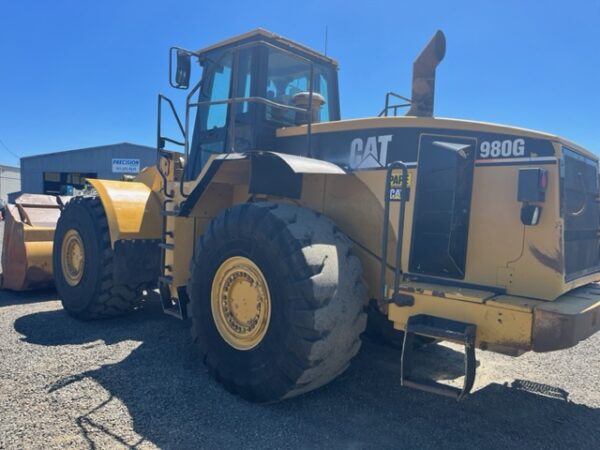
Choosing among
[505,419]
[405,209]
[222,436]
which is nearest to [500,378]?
[505,419]

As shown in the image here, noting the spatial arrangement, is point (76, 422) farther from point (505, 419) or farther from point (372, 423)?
point (505, 419)

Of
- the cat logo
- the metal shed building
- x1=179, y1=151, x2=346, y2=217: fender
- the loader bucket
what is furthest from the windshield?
the metal shed building

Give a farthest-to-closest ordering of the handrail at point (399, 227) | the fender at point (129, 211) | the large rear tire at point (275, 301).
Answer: the fender at point (129, 211), the handrail at point (399, 227), the large rear tire at point (275, 301)

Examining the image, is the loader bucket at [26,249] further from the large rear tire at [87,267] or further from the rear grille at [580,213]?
the rear grille at [580,213]

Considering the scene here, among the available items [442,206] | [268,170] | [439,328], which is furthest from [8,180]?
[439,328]

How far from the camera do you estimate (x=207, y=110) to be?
17.7 feet

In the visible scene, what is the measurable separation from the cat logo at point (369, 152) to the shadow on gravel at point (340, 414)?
1.86 metres

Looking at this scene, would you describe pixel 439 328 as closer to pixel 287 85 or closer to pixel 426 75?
pixel 426 75

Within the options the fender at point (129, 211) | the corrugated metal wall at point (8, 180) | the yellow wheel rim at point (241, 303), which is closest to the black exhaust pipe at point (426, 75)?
the yellow wheel rim at point (241, 303)

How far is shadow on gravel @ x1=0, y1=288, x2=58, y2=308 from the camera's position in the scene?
6703 mm

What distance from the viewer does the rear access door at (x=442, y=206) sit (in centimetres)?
340

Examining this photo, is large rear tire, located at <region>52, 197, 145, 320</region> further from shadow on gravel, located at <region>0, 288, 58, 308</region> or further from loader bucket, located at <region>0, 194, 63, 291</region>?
shadow on gravel, located at <region>0, 288, 58, 308</region>

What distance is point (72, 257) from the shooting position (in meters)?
6.22

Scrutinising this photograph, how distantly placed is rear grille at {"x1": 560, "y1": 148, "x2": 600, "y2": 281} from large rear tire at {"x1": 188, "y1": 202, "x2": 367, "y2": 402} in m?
1.48
